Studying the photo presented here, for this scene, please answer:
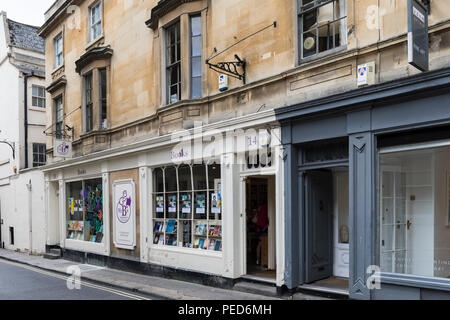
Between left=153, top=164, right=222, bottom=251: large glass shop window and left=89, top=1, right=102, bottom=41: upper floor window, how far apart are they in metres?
6.29

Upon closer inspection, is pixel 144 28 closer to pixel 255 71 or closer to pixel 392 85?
pixel 255 71

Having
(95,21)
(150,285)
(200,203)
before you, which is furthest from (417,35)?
(95,21)

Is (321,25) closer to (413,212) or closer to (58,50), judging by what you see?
(413,212)

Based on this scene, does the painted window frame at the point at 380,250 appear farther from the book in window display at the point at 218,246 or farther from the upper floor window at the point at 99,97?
the upper floor window at the point at 99,97

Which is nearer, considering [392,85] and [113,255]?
[392,85]

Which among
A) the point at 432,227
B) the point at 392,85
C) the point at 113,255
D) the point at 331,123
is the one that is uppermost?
the point at 392,85

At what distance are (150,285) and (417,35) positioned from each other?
8.23 meters

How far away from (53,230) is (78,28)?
28.1 feet

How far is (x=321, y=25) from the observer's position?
8430 mm

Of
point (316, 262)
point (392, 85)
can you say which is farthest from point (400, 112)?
point (316, 262)

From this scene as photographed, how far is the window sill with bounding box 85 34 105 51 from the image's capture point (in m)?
15.2

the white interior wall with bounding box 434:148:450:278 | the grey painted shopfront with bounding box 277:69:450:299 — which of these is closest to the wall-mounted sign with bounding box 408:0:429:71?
the grey painted shopfront with bounding box 277:69:450:299

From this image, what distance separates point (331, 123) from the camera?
8047 millimetres

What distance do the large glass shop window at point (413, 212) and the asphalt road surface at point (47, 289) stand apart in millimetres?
5554
